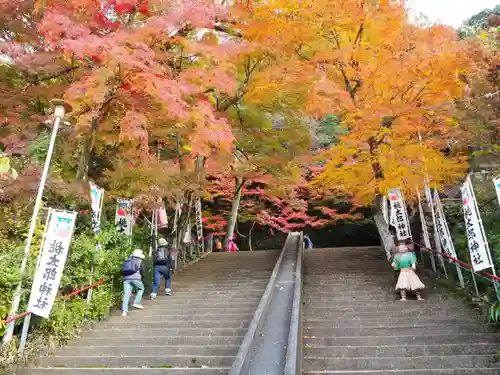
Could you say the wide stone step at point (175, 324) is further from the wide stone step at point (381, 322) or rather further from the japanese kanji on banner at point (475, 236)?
the japanese kanji on banner at point (475, 236)

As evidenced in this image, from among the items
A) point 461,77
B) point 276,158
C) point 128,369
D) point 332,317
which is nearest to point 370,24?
point 461,77

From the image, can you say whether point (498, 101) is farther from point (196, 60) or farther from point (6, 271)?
point (6, 271)

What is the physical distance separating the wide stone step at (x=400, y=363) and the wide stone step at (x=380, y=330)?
3.48 ft

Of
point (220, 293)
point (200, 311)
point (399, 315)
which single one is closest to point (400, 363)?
point (399, 315)

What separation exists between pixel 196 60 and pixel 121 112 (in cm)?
335

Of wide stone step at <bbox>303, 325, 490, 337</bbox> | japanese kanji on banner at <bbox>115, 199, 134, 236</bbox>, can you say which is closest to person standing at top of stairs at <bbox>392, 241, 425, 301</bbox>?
wide stone step at <bbox>303, 325, 490, 337</bbox>

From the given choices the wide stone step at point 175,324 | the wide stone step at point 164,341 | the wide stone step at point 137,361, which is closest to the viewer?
the wide stone step at point 137,361

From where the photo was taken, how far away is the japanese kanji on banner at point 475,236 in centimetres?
714

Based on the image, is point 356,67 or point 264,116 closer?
point 356,67

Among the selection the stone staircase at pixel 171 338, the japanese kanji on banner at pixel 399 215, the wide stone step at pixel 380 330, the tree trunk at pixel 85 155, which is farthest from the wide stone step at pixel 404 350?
the tree trunk at pixel 85 155

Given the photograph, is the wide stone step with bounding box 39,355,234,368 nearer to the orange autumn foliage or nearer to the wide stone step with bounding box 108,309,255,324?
the wide stone step with bounding box 108,309,255,324

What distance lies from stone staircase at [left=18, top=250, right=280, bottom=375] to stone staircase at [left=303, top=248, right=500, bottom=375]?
1247 mm

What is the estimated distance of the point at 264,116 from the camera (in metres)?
13.8

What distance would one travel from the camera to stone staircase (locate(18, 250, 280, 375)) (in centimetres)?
579
